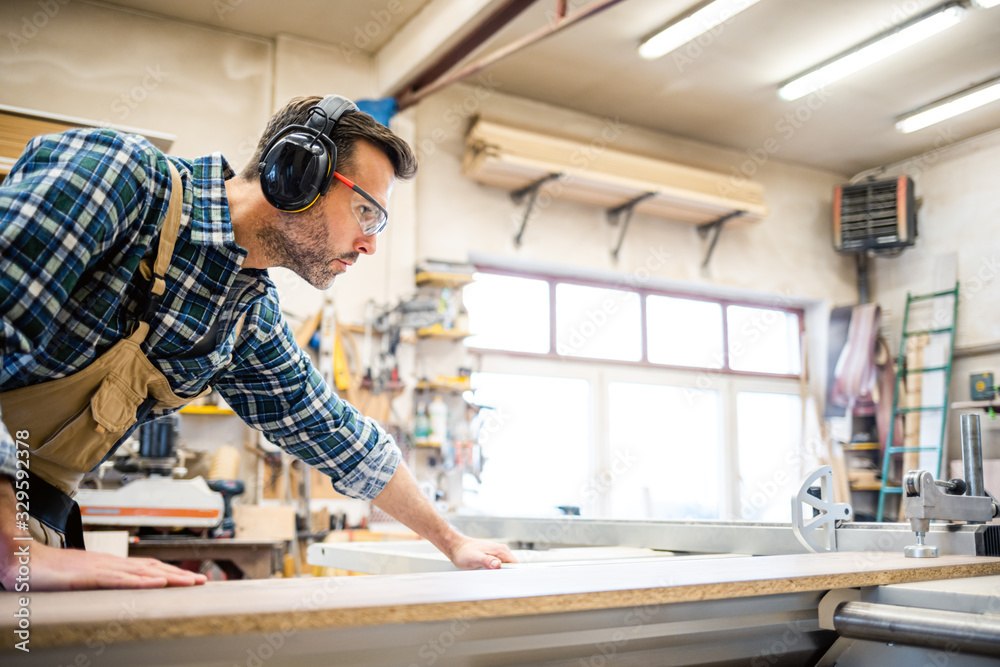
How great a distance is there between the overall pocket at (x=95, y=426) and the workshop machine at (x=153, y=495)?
2283 millimetres

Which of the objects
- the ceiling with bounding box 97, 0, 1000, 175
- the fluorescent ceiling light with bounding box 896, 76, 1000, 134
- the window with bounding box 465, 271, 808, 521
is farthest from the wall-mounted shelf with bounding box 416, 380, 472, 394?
the fluorescent ceiling light with bounding box 896, 76, 1000, 134

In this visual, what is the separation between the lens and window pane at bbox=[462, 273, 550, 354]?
5.69 meters

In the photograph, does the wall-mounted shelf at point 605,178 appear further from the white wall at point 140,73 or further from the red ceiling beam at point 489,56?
the white wall at point 140,73

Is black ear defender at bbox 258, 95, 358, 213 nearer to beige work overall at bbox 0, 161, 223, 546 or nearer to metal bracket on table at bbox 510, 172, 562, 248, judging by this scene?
beige work overall at bbox 0, 161, 223, 546

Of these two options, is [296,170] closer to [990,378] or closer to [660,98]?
[660,98]

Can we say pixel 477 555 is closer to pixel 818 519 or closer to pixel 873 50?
pixel 818 519

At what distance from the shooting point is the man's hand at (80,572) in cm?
90

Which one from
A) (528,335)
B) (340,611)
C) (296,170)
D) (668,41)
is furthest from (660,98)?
(340,611)

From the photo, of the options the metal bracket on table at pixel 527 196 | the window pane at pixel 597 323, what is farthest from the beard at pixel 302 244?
the window pane at pixel 597 323

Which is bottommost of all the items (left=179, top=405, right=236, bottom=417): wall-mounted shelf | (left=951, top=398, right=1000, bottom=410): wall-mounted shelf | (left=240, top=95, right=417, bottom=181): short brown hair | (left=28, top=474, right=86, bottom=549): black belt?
(left=28, top=474, right=86, bottom=549): black belt

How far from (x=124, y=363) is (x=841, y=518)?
1556 millimetres

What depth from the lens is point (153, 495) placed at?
3.42 meters

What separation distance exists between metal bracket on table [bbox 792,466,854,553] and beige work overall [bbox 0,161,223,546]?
138 centimetres

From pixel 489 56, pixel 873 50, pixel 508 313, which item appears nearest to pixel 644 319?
pixel 508 313
